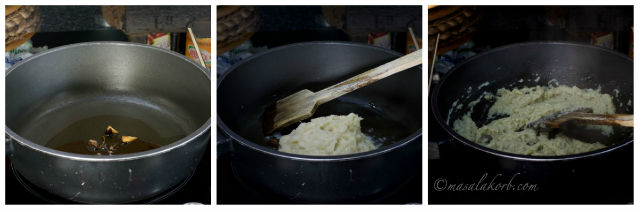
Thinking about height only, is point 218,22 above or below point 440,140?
above

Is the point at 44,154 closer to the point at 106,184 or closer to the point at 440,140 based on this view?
the point at 106,184

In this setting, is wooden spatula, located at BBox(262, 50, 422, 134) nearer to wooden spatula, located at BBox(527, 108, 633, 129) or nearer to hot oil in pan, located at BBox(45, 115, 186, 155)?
hot oil in pan, located at BBox(45, 115, 186, 155)

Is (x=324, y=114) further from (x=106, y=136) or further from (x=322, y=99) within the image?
(x=106, y=136)

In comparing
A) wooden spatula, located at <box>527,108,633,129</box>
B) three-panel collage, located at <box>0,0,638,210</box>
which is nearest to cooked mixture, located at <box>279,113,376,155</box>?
three-panel collage, located at <box>0,0,638,210</box>

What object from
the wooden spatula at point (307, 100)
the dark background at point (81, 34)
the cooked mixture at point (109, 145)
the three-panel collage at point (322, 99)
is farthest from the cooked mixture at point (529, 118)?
the cooked mixture at point (109, 145)

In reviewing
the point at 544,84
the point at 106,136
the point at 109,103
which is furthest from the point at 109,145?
the point at 544,84

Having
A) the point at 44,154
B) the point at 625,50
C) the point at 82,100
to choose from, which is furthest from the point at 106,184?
the point at 625,50

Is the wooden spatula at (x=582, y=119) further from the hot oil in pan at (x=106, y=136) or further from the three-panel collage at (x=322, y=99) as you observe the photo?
the hot oil in pan at (x=106, y=136)
